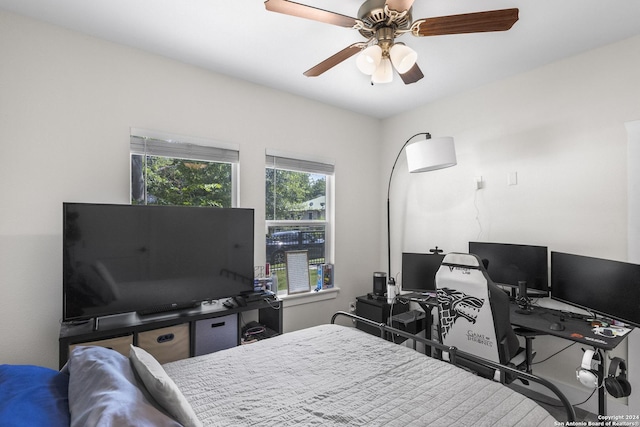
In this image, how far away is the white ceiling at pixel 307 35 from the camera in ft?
6.44

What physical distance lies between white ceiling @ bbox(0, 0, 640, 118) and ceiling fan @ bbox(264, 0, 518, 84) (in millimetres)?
434

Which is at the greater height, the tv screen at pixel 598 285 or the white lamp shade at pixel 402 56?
the white lamp shade at pixel 402 56

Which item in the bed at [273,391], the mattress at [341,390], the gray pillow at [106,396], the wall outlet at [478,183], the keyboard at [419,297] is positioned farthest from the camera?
Answer: the wall outlet at [478,183]

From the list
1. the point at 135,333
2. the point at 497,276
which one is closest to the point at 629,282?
the point at 497,276

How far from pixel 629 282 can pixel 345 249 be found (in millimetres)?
2475

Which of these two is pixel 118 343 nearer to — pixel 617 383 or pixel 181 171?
pixel 181 171

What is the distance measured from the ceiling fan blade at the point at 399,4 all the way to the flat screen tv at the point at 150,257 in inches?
73.5

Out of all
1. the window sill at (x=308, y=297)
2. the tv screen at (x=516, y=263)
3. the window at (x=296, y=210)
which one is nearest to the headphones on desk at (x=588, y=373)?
the tv screen at (x=516, y=263)

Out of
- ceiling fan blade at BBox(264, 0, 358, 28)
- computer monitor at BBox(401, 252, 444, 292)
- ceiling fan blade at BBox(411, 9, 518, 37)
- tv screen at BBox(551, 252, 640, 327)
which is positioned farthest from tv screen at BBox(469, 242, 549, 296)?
ceiling fan blade at BBox(264, 0, 358, 28)

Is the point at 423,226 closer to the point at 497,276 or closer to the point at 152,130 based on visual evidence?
the point at 497,276

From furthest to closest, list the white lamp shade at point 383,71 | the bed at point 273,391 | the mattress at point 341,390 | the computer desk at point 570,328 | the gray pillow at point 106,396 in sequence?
the computer desk at point 570,328, the white lamp shade at point 383,71, the mattress at point 341,390, the bed at point 273,391, the gray pillow at point 106,396

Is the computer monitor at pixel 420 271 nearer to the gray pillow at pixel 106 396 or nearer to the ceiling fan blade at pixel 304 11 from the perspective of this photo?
the ceiling fan blade at pixel 304 11

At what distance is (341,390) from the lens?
57.6 inches

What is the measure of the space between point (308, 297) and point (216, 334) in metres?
1.21
